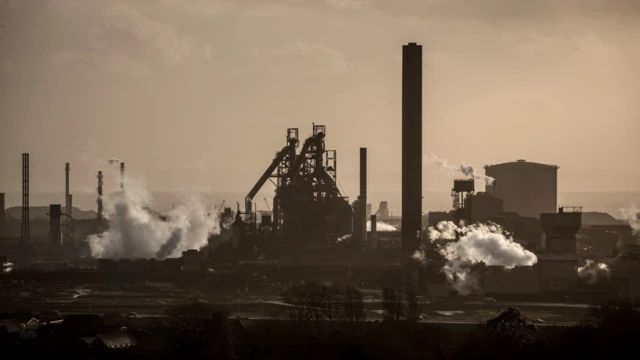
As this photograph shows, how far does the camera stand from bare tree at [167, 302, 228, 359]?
187 ft

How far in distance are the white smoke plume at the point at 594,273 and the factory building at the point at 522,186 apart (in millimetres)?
63297

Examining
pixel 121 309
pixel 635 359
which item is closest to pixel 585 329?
pixel 635 359

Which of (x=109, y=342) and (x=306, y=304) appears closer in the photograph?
(x=109, y=342)

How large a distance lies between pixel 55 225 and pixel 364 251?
134ft

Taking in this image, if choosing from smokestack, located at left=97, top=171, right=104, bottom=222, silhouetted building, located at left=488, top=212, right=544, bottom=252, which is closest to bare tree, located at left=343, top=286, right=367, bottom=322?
silhouetted building, located at left=488, top=212, right=544, bottom=252

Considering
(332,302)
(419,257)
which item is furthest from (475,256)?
(332,302)

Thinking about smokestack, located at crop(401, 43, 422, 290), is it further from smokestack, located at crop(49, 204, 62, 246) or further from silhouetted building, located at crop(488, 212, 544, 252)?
smokestack, located at crop(49, 204, 62, 246)

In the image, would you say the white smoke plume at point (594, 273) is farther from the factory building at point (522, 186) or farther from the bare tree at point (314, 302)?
the factory building at point (522, 186)

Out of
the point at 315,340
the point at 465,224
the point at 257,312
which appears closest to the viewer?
the point at 315,340

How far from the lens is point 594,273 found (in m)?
97.1

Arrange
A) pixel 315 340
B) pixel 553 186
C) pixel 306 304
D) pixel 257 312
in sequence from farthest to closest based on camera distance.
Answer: pixel 553 186 < pixel 257 312 < pixel 306 304 < pixel 315 340

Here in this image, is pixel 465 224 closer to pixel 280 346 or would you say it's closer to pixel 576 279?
pixel 576 279

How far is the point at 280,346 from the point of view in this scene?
59.8m

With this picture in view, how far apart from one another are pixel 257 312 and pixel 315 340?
76.8 ft
